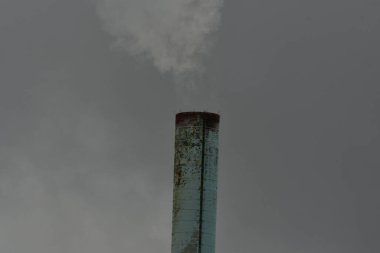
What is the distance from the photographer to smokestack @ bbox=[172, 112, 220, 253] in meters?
118

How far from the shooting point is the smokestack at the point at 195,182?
118m

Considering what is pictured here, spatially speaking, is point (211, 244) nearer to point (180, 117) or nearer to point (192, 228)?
point (192, 228)

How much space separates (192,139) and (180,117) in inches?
74.2

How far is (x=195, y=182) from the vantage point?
4660 inches

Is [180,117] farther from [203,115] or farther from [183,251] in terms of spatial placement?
[183,251]

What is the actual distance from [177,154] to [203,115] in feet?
10.5

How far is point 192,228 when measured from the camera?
387 feet

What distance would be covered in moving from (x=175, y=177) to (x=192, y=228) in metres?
3.86

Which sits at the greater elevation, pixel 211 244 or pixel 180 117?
pixel 180 117

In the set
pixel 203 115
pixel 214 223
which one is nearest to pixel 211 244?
pixel 214 223

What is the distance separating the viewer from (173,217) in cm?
11900

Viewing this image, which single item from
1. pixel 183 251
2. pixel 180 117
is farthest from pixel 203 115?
pixel 183 251

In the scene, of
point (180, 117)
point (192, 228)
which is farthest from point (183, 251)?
point (180, 117)

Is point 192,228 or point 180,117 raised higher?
point 180,117
